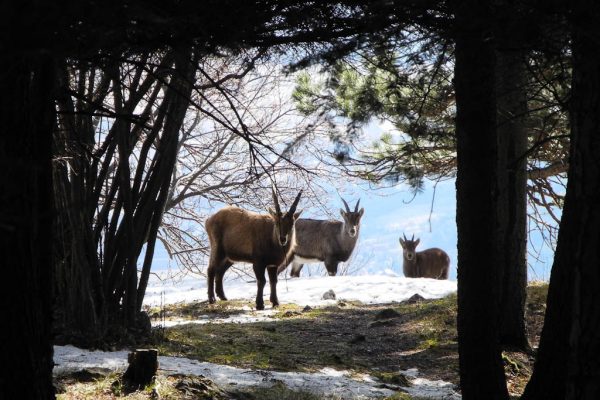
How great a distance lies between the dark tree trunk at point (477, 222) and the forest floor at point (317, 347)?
110 cm

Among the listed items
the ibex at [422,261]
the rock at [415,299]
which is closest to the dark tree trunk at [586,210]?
the rock at [415,299]

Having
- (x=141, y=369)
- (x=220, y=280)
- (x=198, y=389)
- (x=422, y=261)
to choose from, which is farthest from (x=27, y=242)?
(x=422, y=261)

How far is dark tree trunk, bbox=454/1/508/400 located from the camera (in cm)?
471

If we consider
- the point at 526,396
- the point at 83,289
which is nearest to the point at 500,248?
the point at 526,396

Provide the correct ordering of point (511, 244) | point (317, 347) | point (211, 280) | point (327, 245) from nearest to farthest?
point (511, 244)
point (317, 347)
point (211, 280)
point (327, 245)

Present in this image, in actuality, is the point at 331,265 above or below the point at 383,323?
above

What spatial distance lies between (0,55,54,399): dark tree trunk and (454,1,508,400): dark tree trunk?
249 centimetres

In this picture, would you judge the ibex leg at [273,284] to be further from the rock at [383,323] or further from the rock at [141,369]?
the rock at [141,369]

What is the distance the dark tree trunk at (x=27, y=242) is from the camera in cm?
304

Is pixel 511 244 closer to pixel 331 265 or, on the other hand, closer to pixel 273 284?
pixel 273 284

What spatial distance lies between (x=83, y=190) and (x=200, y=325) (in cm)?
283

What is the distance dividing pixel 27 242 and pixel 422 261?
790 inches

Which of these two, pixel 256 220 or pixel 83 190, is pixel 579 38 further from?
pixel 256 220

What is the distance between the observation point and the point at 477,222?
4750 millimetres
